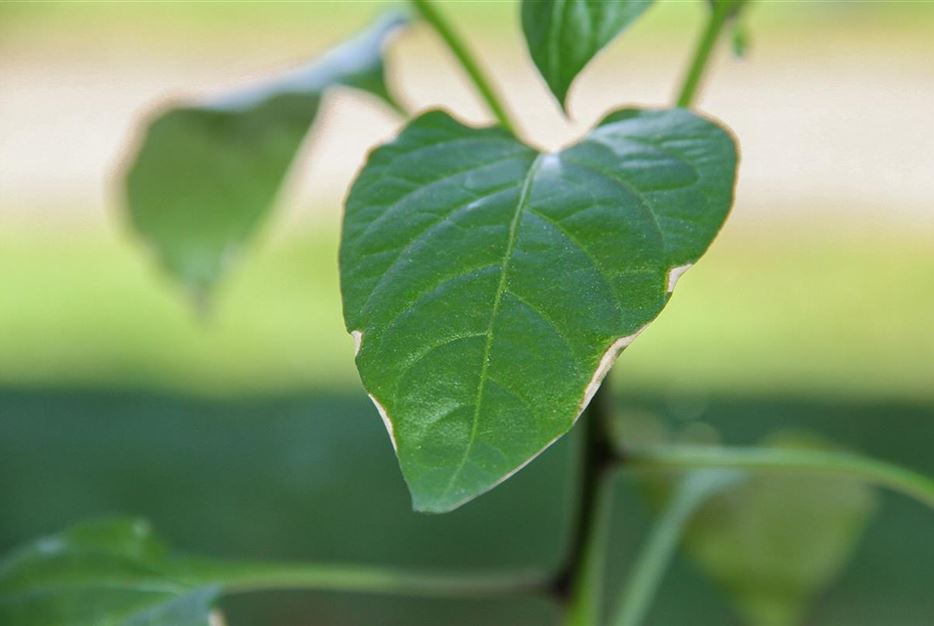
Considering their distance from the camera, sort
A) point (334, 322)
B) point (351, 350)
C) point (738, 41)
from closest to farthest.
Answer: point (738, 41), point (351, 350), point (334, 322)

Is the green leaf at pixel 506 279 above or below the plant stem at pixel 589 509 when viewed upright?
above

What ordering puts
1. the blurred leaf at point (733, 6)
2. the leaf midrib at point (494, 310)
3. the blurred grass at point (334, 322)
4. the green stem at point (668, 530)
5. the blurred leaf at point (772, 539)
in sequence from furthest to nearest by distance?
the blurred grass at point (334, 322)
the blurred leaf at point (772, 539)
the green stem at point (668, 530)
the blurred leaf at point (733, 6)
the leaf midrib at point (494, 310)

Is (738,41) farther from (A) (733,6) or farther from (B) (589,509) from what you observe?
(B) (589,509)

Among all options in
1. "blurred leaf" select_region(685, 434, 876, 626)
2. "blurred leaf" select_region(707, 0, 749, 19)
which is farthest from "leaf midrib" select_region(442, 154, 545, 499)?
"blurred leaf" select_region(685, 434, 876, 626)

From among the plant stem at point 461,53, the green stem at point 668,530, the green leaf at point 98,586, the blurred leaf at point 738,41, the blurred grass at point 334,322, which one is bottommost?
the blurred grass at point 334,322

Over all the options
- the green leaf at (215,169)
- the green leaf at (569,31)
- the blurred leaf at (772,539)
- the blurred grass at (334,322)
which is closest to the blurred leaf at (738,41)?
the green leaf at (569,31)

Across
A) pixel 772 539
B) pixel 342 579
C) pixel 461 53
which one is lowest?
pixel 772 539

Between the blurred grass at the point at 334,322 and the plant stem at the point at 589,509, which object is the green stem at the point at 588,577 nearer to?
the plant stem at the point at 589,509

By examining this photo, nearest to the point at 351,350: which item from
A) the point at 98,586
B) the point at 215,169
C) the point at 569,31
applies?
the point at 215,169
